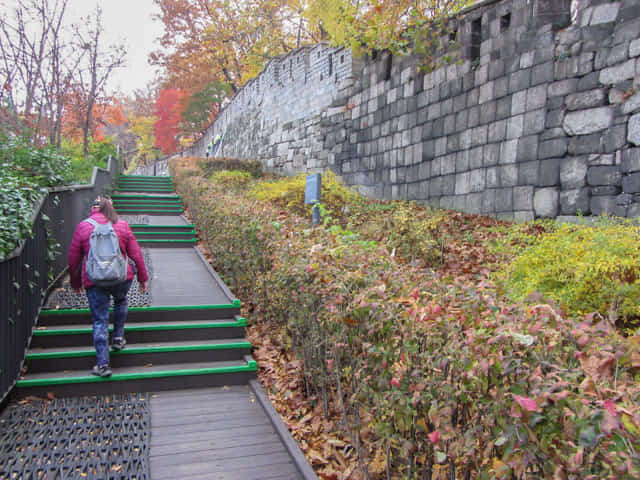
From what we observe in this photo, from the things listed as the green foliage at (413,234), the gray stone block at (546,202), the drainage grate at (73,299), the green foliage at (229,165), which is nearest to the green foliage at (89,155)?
the green foliage at (229,165)

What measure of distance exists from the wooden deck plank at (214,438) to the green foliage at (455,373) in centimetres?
55

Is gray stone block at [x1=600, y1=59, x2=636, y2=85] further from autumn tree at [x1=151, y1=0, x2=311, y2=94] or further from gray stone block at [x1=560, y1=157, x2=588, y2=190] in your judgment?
autumn tree at [x1=151, y1=0, x2=311, y2=94]

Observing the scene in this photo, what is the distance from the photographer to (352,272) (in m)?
3.12

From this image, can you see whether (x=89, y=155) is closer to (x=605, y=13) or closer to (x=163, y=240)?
(x=163, y=240)

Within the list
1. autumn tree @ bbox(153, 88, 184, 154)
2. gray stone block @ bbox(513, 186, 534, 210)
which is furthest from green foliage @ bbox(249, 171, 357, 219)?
autumn tree @ bbox(153, 88, 184, 154)

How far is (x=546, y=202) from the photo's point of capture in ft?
20.6

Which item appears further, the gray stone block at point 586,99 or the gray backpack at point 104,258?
the gray stone block at point 586,99

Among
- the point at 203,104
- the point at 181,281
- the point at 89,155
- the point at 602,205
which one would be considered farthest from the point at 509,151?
the point at 203,104

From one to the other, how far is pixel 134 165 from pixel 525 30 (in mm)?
56334

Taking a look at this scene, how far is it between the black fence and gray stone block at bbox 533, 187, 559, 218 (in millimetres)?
6406

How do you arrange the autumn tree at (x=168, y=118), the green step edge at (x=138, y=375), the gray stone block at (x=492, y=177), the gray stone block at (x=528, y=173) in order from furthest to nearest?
the autumn tree at (x=168, y=118)
the gray stone block at (x=492, y=177)
the gray stone block at (x=528, y=173)
the green step edge at (x=138, y=375)

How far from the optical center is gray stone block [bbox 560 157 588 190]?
5.78 meters

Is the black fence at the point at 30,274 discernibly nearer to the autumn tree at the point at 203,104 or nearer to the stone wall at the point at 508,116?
the stone wall at the point at 508,116

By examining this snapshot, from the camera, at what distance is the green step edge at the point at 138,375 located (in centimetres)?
400
